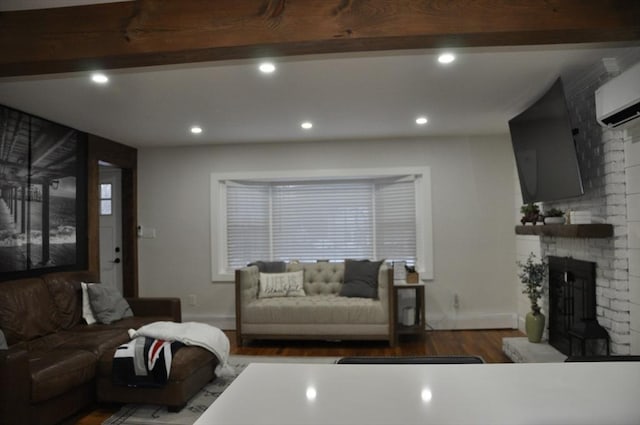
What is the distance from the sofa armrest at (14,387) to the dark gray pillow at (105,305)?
1.36 m

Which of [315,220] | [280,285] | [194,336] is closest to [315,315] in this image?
[280,285]

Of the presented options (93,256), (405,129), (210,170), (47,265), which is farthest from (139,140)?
(405,129)

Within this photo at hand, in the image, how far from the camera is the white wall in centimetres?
518

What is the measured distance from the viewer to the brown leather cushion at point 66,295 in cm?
372

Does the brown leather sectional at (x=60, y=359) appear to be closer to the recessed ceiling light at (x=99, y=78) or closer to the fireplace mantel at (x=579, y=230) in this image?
the recessed ceiling light at (x=99, y=78)

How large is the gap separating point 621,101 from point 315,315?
3234 millimetres

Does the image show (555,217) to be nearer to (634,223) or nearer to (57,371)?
(634,223)

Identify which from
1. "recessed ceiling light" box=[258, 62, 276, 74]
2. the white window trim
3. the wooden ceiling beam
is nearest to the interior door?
the white window trim

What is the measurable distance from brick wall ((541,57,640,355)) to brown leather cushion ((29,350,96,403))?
3656mm

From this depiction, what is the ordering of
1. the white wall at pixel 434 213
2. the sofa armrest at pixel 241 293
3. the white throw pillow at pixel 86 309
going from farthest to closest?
the white wall at pixel 434 213 → the sofa armrest at pixel 241 293 → the white throw pillow at pixel 86 309

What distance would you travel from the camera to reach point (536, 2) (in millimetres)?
1809

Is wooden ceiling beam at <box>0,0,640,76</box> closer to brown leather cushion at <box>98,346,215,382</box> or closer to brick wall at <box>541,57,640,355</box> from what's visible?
brick wall at <box>541,57,640,355</box>

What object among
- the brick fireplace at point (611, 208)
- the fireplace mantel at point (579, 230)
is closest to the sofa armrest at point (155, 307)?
the fireplace mantel at point (579, 230)

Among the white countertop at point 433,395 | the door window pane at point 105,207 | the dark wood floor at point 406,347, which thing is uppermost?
the door window pane at point 105,207
